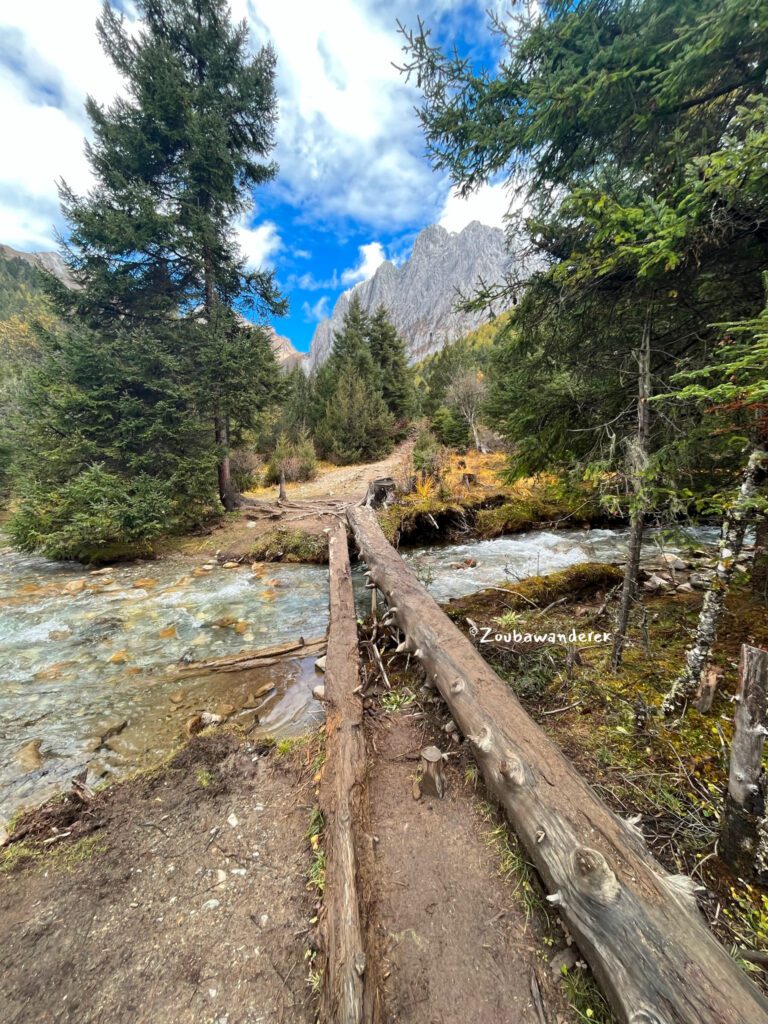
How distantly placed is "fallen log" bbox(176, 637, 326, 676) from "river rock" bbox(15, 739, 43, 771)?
55.8 inches

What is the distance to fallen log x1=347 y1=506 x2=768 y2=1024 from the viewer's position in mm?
1403

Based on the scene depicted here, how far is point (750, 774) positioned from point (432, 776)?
189 centimetres

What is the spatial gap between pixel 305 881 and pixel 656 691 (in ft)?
10.5

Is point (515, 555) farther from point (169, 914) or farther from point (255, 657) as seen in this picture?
point (169, 914)

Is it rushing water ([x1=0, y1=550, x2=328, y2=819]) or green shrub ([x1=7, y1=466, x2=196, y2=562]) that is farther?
green shrub ([x1=7, y1=466, x2=196, y2=562])

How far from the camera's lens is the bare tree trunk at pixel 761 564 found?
12.3ft

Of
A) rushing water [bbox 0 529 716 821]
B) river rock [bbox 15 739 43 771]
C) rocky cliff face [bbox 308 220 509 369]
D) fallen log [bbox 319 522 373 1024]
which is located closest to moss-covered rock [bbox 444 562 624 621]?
rushing water [bbox 0 529 716 821]

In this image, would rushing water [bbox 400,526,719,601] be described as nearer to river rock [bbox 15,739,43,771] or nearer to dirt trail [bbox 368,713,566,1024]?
dirt trail [bbox 368,713,566,1024]

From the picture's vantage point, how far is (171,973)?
6.26 ft

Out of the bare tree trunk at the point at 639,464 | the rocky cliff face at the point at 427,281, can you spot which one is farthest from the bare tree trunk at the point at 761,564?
the rocky cliff face at the point at 427,281

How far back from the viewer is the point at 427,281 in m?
173

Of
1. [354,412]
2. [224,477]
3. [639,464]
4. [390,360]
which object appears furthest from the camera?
[390,360]

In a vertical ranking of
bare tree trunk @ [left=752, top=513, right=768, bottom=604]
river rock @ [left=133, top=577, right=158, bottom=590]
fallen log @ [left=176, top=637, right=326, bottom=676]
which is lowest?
fallen log @ [left=176, top=637, right=326, bottom=676]

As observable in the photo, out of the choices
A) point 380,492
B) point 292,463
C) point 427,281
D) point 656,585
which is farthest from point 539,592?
point 427,281
